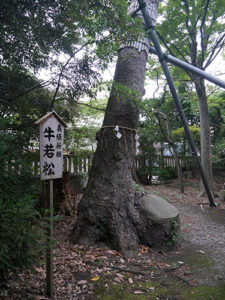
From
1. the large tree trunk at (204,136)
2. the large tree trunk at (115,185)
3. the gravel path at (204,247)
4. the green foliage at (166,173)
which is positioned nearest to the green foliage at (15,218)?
the large tree trunk at (115,185)

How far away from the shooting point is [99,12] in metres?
3.44

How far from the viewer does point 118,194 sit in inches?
160

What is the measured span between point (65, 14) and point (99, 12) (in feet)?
1.68

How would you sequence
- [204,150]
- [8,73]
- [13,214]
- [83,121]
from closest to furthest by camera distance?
1. [13,214]
2. [8,73]
3. [204,150]
4. [83,121]

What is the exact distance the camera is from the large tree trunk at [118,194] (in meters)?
3.89

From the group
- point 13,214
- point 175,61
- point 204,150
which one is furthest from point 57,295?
point 204,150

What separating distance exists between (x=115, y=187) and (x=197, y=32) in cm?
767

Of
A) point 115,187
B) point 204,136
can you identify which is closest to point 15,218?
point 115,187

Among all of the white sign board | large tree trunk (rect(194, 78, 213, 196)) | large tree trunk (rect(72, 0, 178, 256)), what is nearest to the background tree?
large tree trunk (rect(194, 78, 213, 196))

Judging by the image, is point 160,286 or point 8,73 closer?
point 160,286

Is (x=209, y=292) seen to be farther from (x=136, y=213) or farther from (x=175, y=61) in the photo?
(x=175, y=61)

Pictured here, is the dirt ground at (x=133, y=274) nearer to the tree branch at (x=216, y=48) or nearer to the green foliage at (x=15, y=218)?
the green foliage at (x=15, y=218)

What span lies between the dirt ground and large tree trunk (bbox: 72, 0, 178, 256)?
23 centimetres

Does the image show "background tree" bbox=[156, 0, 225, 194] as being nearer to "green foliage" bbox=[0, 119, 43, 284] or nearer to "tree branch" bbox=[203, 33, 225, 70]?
"tree branch" bbox=[203, 33, 225, 70]
